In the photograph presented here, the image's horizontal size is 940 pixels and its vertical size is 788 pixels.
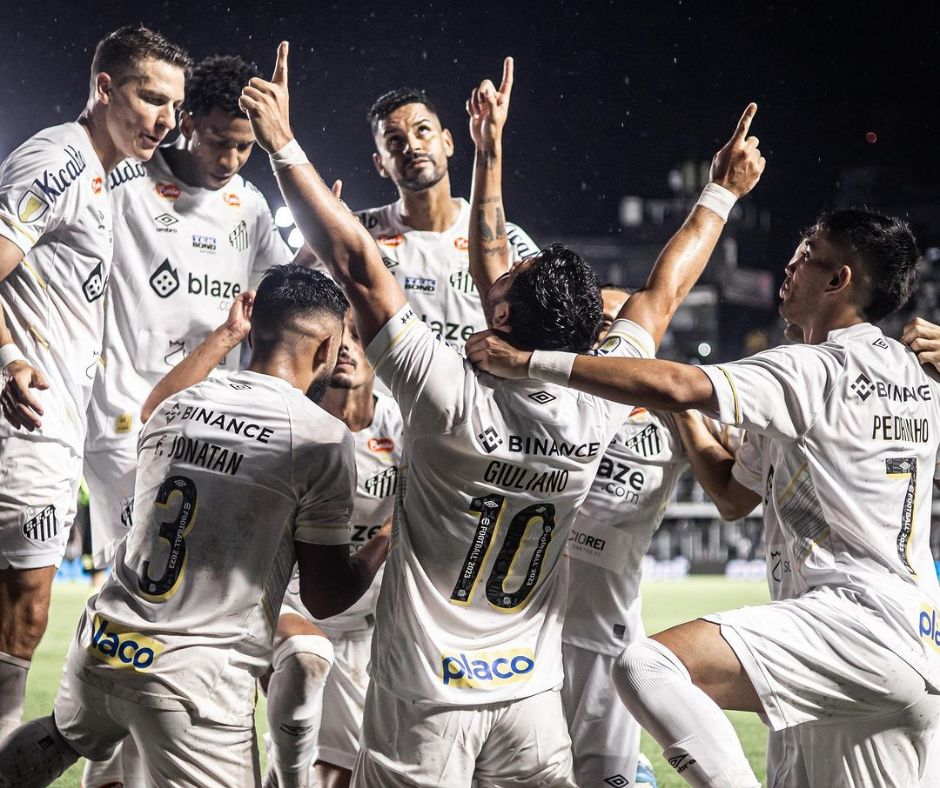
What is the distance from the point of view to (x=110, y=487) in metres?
4.53

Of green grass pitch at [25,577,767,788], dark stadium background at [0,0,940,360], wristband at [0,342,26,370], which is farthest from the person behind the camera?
dark stadium background at [0,0,940,360]

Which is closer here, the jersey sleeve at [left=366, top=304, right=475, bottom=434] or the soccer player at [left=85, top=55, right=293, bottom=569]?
the jersey sleeve at [left=366, top=304, right=475, bottom=434]

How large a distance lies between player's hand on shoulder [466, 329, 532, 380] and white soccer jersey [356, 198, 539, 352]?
2162 mm

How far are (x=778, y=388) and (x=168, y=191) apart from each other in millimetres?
2833

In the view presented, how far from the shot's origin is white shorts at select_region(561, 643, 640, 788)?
393 cm

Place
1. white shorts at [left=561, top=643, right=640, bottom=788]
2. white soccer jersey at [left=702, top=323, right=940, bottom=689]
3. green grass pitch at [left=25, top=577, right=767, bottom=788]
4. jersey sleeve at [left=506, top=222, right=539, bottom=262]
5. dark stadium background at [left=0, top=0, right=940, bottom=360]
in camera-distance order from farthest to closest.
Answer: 1. dark stadium background at [left=0, top=0, right=940, bottom=360]
2. green grass pitch at [left=25, top=577, right=767, bottom=788]
3. jersey sleeve at [left=506, top=222, right=539, bottom=262]
4. white shorts at [left=561, top=643, right=640, bottom=788]
5. white soccer jersey at [left=702, top=323, right=940, bottom=689]

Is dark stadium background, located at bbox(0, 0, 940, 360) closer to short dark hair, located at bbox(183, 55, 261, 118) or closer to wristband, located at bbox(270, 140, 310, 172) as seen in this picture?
short dark hair, located at bbox(183, 55, 261, 118)

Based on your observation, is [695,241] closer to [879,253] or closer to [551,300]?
[879,253]

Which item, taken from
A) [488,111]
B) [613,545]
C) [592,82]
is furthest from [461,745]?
[592,82]

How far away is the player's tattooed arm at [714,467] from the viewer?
396 cm

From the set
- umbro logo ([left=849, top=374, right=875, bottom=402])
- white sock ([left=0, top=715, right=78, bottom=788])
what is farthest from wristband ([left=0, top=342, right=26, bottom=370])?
umbro logo ([left=849, top=374, right=875, bottom=402])

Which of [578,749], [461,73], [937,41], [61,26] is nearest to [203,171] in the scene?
[578,749]

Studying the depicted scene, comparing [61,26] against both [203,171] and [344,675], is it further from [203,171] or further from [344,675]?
[344,675]

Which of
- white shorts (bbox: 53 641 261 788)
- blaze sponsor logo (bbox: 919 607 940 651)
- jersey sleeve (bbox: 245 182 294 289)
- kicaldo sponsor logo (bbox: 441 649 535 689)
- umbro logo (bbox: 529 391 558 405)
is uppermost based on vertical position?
jersey sleeve (bbox: 245 182 294 289)
